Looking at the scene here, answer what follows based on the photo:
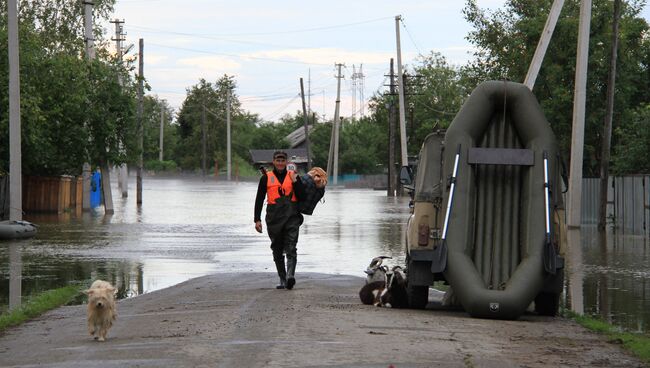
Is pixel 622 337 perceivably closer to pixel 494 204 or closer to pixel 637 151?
pixel 494 204

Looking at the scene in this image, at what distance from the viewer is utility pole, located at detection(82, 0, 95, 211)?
154ft

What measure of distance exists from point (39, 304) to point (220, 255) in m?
9.94

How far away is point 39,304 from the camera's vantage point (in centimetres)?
1515

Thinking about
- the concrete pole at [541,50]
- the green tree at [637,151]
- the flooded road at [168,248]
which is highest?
the concrete pole at [541,50]

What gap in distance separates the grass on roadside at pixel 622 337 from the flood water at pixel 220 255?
14.9 inches

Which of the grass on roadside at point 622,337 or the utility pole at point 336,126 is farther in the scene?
the utility pole at point 336,126

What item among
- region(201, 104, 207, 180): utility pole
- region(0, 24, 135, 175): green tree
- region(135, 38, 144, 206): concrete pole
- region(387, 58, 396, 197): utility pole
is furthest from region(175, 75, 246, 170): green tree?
region(0, 24, 135, 175): green tree

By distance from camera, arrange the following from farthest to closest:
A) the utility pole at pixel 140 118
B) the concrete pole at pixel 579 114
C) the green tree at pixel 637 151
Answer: the utility pole at pixel 140 118
the green tree at pixel 637 151
the concrete pole at pixel 579 114

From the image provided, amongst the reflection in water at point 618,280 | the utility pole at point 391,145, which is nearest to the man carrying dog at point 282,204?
the reflection in water at point 618,280

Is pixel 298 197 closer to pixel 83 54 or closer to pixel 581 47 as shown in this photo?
pixel 581 47

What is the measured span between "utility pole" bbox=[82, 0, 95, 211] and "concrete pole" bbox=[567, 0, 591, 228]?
19.4 m

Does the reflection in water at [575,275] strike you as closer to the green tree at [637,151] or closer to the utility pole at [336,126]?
the green tree at [637,151]

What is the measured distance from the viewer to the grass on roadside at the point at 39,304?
1341cm

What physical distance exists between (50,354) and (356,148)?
126715mm
